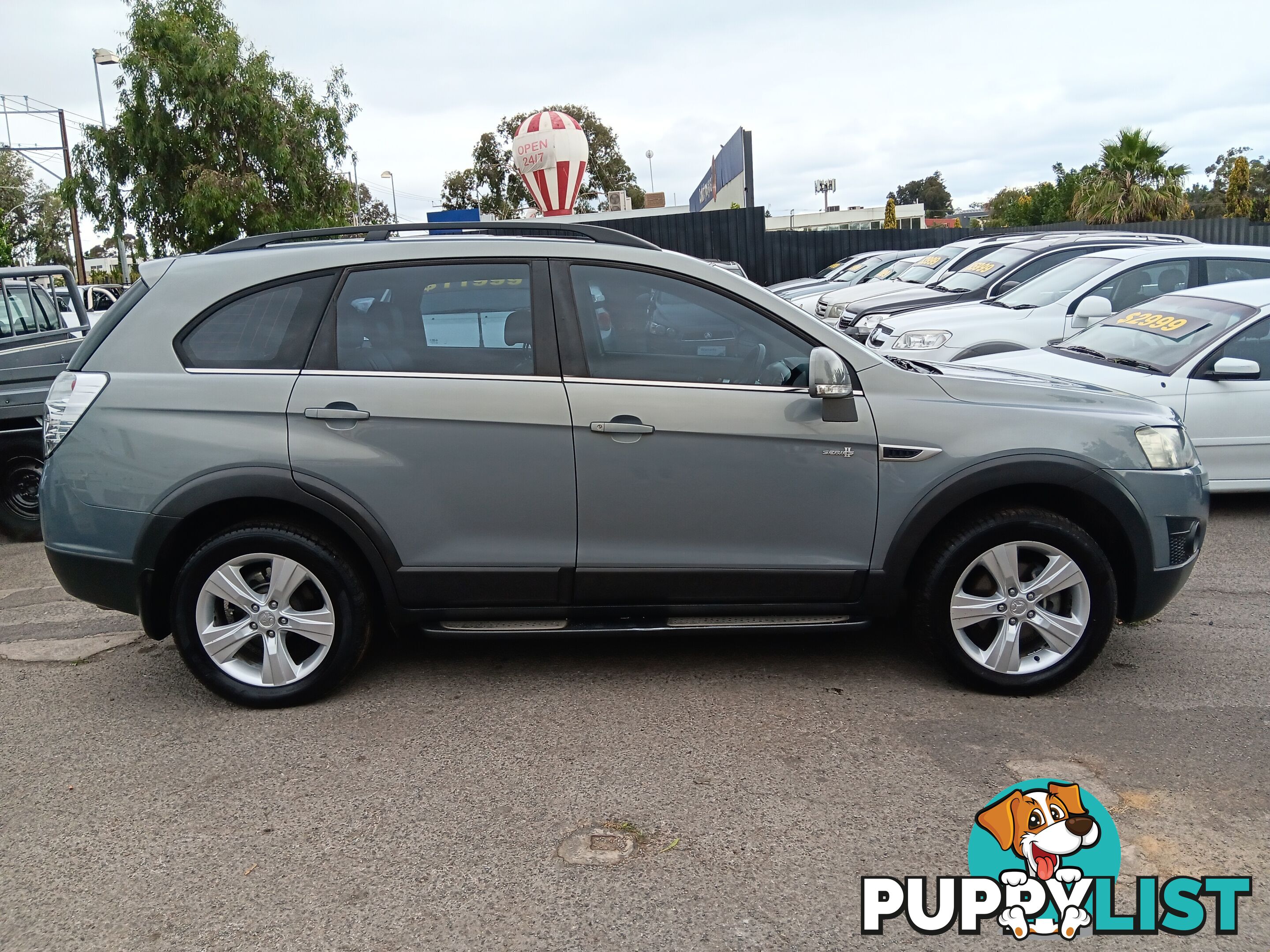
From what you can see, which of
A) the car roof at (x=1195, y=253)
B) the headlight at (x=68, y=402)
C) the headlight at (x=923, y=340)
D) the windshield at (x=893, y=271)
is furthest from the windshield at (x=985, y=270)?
the headlight at (x=68, y=402)

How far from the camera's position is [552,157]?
114 feet

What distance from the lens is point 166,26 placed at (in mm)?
22422

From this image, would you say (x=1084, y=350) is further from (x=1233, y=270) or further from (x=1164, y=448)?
(x=1164, y=448)

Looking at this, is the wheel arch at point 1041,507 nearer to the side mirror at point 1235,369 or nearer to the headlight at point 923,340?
the side mirror at point 1235,369

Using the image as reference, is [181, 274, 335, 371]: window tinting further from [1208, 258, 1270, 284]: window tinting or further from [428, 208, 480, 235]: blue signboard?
[428, 208, 480, 235]: blue signboard

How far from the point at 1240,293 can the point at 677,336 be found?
509cm

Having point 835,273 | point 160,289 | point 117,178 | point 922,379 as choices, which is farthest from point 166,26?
point 922,379

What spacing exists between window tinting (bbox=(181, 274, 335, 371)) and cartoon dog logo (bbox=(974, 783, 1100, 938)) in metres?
2.97

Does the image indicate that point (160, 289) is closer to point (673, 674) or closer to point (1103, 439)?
point (673, 674)

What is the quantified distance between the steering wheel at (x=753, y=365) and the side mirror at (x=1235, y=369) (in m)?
3.91

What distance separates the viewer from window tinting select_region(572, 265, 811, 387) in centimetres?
405

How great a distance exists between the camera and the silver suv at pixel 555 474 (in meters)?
3.98

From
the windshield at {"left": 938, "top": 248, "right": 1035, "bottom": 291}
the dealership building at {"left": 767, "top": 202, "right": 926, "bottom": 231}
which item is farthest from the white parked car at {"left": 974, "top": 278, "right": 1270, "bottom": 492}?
the dealership building at {"left": 767, "top": 202, "right": 926, "bottom": 231}

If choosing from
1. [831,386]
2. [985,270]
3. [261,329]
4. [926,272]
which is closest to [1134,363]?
[831,386]
